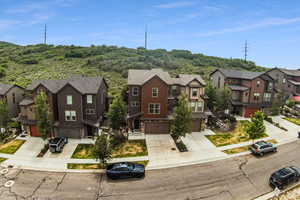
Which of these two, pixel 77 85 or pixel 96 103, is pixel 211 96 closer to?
pixel 96 103

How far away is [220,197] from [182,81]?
66.7 feet

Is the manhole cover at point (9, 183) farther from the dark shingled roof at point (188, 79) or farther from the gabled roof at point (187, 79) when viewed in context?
the dark shingled roof at point (188, 79)

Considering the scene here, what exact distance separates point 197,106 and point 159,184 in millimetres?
17289

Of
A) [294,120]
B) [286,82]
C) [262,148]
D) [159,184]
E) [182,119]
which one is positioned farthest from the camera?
[286,82]

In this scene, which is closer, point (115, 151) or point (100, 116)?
point (115, 151)

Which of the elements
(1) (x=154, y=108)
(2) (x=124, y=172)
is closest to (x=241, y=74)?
(1) (x=154, y=108)

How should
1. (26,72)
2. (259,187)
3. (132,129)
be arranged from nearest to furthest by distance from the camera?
(259,187), (132,129), (26,72)

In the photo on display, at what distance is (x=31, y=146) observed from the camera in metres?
23.9

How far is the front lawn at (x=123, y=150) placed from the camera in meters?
21.7

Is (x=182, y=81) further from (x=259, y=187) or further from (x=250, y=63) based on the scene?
(x=250, y=63)

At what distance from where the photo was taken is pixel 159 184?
16391mm

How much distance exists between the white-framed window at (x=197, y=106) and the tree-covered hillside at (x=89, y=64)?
83.5 feet

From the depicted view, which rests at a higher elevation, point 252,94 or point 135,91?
point 135,91

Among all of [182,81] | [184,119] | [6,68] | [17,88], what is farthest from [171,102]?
[6,68]
